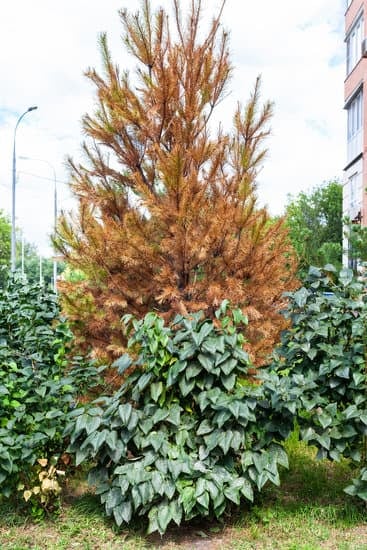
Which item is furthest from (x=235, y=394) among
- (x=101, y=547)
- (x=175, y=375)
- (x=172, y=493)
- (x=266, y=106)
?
(x=266, y=106)

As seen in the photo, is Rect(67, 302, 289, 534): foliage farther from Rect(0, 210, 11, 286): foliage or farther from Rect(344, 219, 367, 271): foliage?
Rect(0, 210, 11, 286): foliage

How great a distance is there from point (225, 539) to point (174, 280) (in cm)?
179

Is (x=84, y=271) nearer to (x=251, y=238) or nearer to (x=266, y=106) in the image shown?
(x=251, y=238)

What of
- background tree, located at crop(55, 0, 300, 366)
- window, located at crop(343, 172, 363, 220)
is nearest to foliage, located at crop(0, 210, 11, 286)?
window, located at crop(343, 172, 363, 220)

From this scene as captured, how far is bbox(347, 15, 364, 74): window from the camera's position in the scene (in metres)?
17.3

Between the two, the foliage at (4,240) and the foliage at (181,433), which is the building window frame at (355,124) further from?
the foliage at (4,240)

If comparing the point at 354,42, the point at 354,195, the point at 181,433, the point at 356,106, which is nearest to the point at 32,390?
the point at 181,433

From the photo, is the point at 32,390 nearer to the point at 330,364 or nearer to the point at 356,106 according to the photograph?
the point at 330,364

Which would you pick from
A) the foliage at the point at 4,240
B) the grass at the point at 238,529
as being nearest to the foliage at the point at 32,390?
the grass at the point at 238,529

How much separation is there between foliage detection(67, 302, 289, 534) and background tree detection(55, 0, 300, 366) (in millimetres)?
995

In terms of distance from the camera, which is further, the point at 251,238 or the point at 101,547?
the point at 251,238

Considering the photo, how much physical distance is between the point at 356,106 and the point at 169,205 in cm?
1594

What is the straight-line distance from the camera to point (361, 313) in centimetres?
303

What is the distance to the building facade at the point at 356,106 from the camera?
1642 centimetres
